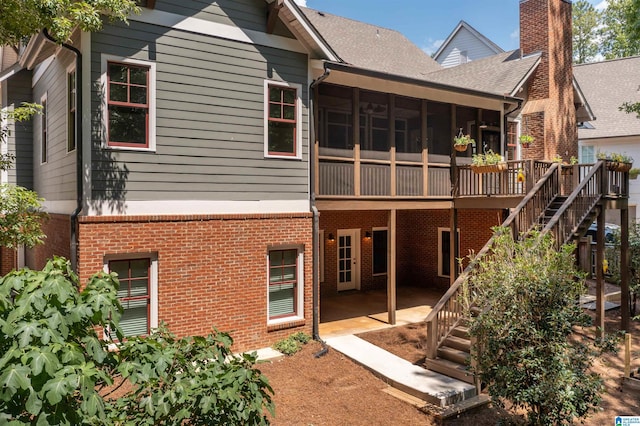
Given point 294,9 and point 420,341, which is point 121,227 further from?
point 420,341

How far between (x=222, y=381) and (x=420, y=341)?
7734mm

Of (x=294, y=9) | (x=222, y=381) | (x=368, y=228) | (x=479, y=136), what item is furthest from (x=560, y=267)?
(x=368, y=228)

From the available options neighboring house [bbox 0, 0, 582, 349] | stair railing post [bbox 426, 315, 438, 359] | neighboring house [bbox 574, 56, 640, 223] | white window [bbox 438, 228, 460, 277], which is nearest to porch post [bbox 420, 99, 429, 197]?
neighboring house [bbox 0, 0, 582, 349]

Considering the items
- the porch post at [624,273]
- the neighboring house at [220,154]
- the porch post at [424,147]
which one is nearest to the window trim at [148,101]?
the neighboring house at [220,154]

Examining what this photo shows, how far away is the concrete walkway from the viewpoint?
7547 mm

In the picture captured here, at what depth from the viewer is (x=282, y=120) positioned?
10.1 meters

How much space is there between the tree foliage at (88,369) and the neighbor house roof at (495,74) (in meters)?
13.4

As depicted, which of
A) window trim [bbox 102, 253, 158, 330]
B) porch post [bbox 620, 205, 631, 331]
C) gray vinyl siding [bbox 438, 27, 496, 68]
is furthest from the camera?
gray vinyl siding [bbox 438, 27, 496, 68]

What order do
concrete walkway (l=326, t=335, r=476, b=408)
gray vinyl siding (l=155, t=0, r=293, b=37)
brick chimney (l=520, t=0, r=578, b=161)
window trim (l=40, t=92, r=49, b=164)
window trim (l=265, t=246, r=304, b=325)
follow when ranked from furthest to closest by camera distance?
brick chimney (l=520, t=0, r=578, b=161) < window trim (l=40, t=92, r=49, b=164) < window trim (l=265, t=246, r=304, b=325) < gray vinyl siding (l=155, t=0, r=293, b=37) < concrete walkway (l=326, t=335, r=476, b=408)

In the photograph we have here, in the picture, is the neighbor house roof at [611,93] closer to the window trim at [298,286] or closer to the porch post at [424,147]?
the porch post at [424,147]

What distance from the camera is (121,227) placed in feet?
26.8

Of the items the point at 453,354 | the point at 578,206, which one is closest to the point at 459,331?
the point at 453,354

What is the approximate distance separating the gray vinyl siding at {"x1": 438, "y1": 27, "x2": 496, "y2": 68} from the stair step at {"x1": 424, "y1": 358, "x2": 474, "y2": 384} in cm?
2217

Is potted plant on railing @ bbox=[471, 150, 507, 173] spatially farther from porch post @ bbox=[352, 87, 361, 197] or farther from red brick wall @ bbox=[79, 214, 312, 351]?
red brick wall @ bbox=[79, 214, 312, 351]
